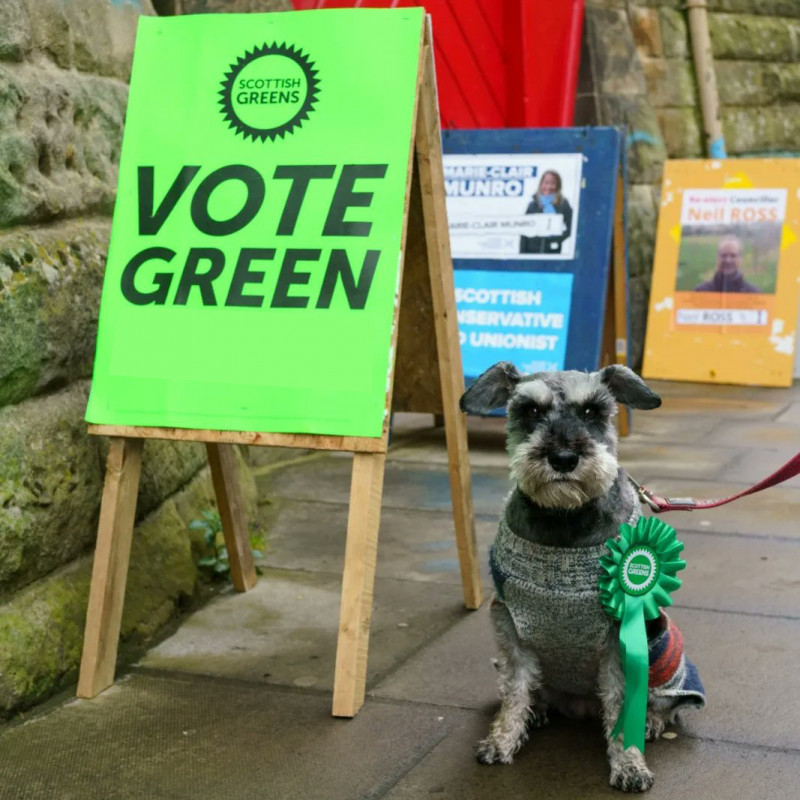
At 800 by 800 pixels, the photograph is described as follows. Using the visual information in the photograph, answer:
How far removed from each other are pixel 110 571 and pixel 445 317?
4.50 ft

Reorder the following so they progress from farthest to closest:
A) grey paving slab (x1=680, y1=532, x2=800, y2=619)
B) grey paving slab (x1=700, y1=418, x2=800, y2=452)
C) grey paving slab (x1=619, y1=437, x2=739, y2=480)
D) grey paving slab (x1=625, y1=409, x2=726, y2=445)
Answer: grey paving slab (x1=625, y1=409, x2=726, y2=445) < grey paving slab (x1=700, y1=418, x2=800, y2=452) < grey paving slab (x1=619, y1=437, x2=739, y2=480) < grey paving slab (x1=680, y1=532, x2=800, y2=619)

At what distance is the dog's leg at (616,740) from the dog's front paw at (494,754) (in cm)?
26

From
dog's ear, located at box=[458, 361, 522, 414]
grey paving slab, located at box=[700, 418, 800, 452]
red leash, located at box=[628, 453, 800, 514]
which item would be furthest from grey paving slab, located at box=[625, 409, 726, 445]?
dog's ear, located at box=[458, 361, 522, 414]

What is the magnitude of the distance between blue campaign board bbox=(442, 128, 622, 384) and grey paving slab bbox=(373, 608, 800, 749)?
2.79 meters

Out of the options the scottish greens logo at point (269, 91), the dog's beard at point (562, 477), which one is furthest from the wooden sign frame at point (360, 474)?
the dog's beard at point (562, 477)

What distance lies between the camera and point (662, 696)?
3.24 metres

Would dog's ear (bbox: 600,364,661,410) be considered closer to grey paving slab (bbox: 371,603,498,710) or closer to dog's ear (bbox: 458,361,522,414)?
dog's ear (bbox: 458,361,522,414)

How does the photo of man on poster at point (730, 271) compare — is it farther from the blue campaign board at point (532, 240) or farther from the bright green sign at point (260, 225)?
the bright green sign at point (260, 225)

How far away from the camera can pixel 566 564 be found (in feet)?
10.1

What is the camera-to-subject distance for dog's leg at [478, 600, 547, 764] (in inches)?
126

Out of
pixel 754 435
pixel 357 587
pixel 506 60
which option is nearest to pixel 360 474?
pixel 357 587

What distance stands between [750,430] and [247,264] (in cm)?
445

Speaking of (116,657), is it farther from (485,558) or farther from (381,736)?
(485,558)

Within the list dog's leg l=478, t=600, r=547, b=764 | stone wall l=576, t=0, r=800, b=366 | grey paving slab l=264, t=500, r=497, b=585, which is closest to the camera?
dog's leg l=478, t=600, r=547, b=764
